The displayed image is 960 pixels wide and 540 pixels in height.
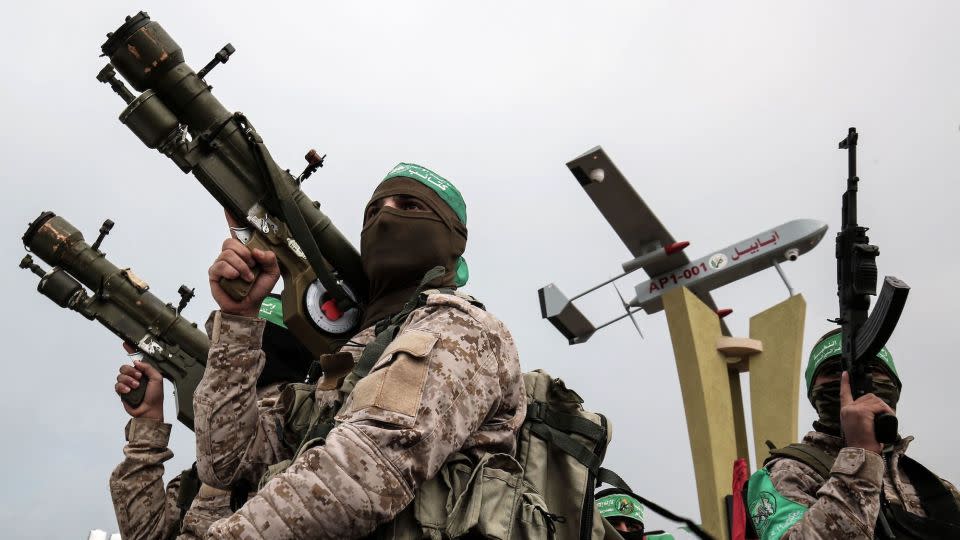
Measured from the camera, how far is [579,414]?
2.83 metres

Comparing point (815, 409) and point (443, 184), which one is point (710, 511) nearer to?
point (815, 409)

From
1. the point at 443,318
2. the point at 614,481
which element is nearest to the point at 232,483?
the point at 443,318

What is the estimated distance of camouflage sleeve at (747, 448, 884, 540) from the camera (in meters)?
3.20

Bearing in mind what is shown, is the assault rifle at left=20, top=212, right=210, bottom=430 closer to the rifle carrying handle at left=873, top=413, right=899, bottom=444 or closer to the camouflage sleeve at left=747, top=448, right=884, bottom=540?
the camouflage sleeve at left=747, top=448, right=884, bottom=540

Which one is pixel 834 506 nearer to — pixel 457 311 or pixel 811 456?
pixel 811 456

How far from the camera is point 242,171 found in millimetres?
3961

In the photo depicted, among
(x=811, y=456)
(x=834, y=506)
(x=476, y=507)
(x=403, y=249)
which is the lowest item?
(x=476, y=507)

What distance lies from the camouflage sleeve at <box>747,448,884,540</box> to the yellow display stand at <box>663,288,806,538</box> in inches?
299

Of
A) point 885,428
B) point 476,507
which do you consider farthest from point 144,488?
point 885,428

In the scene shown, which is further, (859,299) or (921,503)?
(859,299)

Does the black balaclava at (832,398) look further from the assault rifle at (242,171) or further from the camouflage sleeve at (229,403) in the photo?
the camouflage sleeve at (229,403)

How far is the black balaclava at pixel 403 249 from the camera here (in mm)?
3244

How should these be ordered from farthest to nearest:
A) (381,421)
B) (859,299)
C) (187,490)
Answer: (187,490), (859,299), (381,421)

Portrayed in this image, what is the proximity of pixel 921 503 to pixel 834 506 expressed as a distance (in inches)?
24.8
